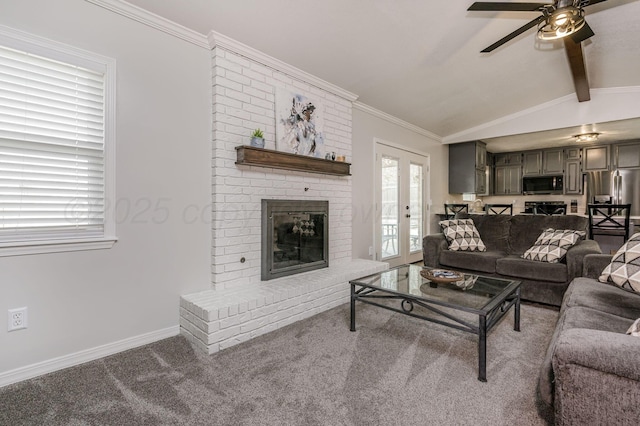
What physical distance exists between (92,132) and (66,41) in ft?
1.88

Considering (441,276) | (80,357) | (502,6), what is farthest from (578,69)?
(80,357)

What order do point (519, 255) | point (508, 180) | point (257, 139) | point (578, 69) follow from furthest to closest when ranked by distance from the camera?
point (508, 180), point (519, 255), point (578, 69), point (257, 139)

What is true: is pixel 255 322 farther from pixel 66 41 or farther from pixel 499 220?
pixel 499 220

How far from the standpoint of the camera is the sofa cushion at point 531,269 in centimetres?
291

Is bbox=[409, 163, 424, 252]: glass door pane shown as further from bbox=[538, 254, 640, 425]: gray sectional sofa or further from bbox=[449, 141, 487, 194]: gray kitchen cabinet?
bbox=[538, 254, 640, 425]: gray sectional sofa

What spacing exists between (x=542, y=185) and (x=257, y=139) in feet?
22.7

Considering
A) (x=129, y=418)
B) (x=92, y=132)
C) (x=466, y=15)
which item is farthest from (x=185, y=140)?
(x=466, y=15)

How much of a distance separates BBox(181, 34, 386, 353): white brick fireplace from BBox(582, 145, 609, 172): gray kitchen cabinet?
6174 millimetres

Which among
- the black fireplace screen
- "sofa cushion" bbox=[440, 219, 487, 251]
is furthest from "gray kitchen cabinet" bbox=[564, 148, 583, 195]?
the black fireplace screen

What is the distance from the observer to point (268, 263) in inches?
115

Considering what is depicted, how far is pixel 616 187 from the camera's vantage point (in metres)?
Result: 6.00

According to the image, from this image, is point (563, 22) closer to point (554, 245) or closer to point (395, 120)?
point (554, 245)

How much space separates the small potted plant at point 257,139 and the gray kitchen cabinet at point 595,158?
7115 millimetres

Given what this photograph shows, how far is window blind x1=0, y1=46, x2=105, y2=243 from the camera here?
1.79 meters
